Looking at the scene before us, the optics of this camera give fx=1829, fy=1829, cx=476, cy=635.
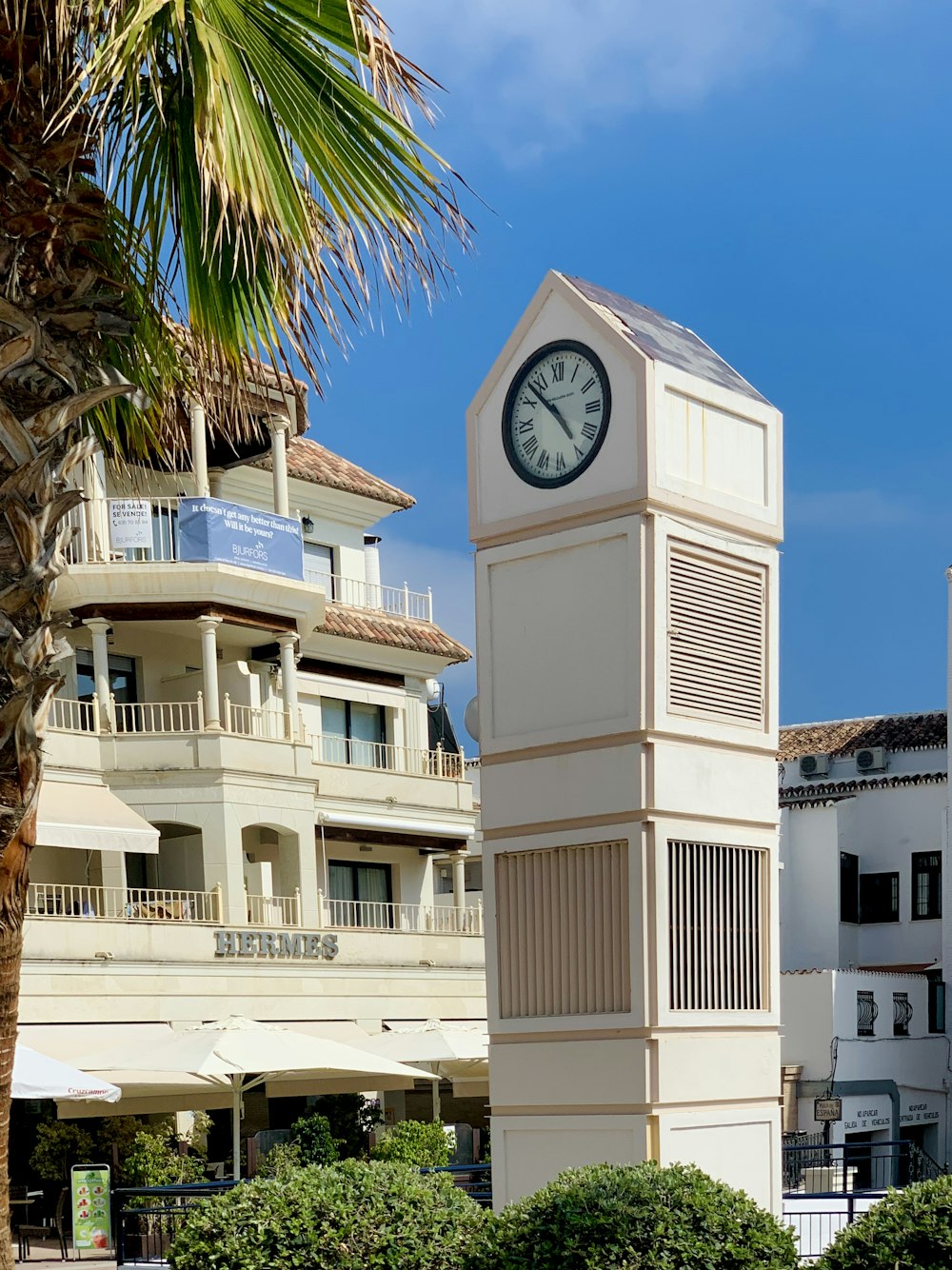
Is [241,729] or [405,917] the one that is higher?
[241,729]

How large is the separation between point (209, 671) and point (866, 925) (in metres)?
19.4

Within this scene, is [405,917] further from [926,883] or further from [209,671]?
[926,883]

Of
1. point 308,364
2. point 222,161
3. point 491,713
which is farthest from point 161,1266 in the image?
point 222,161

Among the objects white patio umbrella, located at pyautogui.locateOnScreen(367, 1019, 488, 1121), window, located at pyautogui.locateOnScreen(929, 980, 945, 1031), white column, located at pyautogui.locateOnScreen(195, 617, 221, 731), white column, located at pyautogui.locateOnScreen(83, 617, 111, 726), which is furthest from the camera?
window, located at pyautogui.locateOnScreen(929, 980, 945, 1031)

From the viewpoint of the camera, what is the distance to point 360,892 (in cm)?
3881

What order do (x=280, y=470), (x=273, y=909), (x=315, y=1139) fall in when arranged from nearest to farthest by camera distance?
(x=315, y=1139) < (x=273, y=909) < (x=280, y=470)

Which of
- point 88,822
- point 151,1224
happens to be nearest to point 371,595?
point 88,822

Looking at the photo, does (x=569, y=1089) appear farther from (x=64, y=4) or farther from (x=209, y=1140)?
(x=209, y=1140)

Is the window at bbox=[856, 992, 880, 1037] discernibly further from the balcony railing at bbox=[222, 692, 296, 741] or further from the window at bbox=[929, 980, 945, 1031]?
the balcony railing at bbox=[222, 692, 296, 741]

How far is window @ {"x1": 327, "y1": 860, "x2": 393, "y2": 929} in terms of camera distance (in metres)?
38.1

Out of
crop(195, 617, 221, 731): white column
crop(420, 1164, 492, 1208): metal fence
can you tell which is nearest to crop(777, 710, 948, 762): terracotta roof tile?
crop(195, 617, 221, 731): white column

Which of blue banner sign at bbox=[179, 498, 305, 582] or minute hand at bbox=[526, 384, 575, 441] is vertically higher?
blue banner sign at bbox=[179, 498, 305, 582]

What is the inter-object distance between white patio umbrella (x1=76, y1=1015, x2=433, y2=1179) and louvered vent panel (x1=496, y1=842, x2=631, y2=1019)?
41.6 ft

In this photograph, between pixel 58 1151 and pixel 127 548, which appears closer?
pixel 58 1151
